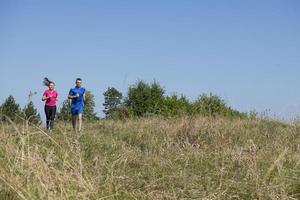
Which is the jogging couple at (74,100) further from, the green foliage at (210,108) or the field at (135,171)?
the field at (135,171)

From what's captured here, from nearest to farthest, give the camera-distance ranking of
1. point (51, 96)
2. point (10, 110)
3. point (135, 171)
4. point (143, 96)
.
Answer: point (135, 171), point (10, 110), point (51, 96), point (143, 96)

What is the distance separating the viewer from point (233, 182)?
4.97m

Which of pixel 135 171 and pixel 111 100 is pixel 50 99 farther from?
pixel 135 171

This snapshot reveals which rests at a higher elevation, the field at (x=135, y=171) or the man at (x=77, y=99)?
the man at (x=77, y=99)

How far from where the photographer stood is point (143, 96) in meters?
31.7

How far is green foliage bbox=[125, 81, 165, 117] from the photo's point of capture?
26.4 metres

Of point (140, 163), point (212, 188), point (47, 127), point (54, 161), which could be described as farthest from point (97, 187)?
point (47, 127)

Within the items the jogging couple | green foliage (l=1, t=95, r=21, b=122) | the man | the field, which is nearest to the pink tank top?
the jogging couple

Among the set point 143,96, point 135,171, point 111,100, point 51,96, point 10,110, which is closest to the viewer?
point 135,171

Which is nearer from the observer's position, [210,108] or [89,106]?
[210,108]

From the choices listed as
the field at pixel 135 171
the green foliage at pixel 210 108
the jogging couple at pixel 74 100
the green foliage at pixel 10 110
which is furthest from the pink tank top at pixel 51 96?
the green foliage at pixel 10 110

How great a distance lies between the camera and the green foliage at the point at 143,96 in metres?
26.4

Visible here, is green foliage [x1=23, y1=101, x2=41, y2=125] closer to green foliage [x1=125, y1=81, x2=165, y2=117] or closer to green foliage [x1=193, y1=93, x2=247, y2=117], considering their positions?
green foliage [x1=193, y1=93, x2=247, y2=117]

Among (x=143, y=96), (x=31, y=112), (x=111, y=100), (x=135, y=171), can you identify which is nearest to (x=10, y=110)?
(x=31, y=112)
